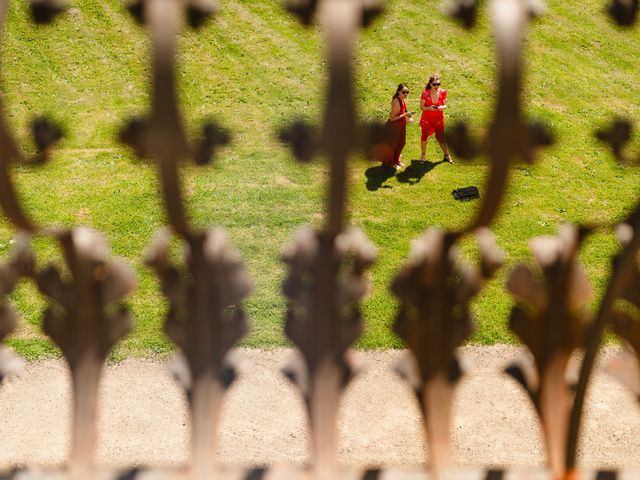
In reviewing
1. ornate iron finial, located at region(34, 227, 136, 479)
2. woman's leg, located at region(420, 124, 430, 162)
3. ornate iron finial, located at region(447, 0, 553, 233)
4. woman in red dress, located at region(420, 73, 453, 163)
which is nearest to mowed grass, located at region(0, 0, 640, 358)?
woman's leg, located at region(420, 124, 430, 162)

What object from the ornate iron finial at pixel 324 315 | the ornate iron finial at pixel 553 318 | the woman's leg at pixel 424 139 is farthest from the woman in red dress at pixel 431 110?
the ornate iron finial at pixel 324 315

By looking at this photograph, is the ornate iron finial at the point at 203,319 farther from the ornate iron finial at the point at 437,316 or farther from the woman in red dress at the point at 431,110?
the woman in red dress at the point at 431,110

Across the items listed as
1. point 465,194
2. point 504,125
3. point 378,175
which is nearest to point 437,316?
point 504,125

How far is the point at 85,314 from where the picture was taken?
53.2 inches

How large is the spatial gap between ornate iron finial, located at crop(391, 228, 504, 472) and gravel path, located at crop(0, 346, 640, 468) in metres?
5.19

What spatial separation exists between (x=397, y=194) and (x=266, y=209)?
203 centimetres

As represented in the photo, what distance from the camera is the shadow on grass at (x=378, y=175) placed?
10.9m

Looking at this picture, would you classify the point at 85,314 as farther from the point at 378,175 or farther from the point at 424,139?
the point at 424,139

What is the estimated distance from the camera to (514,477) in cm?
132

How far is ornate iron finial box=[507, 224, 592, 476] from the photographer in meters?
1.35

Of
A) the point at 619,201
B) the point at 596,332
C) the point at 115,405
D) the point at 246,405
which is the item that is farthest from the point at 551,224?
the point at 596,332

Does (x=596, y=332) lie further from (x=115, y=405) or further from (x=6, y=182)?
(x=115, y=405)

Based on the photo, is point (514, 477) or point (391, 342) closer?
point (514, 477)

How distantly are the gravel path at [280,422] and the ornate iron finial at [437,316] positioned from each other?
17.0 ft
